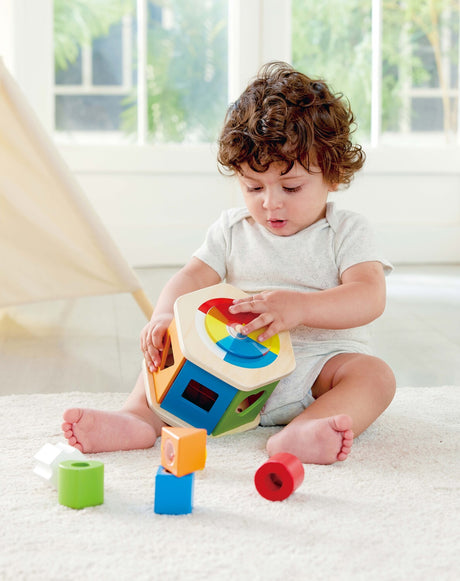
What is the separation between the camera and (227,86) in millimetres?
2740

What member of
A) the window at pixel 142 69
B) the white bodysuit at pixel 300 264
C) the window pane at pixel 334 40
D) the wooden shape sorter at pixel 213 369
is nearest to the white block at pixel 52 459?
the wooden shape sorter at pixel 213 369

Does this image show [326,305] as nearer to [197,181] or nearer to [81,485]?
[81,485]

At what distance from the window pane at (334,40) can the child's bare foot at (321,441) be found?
6.76 feet

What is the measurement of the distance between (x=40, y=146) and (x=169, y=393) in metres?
0.61

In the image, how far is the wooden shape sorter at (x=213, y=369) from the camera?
86 cm

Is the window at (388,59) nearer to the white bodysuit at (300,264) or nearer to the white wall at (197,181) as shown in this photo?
the white wall at (197,181)

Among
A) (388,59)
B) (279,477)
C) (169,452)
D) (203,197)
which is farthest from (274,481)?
(388,59)

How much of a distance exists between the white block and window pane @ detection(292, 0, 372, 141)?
2192 millimetres

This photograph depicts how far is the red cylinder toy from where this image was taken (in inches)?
28.6

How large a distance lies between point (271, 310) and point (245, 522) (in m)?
0.29

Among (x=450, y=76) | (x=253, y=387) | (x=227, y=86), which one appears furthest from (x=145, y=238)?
(x=253, y=387)

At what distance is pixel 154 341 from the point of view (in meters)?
0.94

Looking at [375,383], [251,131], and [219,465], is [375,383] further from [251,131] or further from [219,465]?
[251,131]

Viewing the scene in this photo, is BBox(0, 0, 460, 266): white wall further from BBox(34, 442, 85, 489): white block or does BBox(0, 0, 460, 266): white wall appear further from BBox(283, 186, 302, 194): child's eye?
BBox(34, 442, 85, 489): white block
